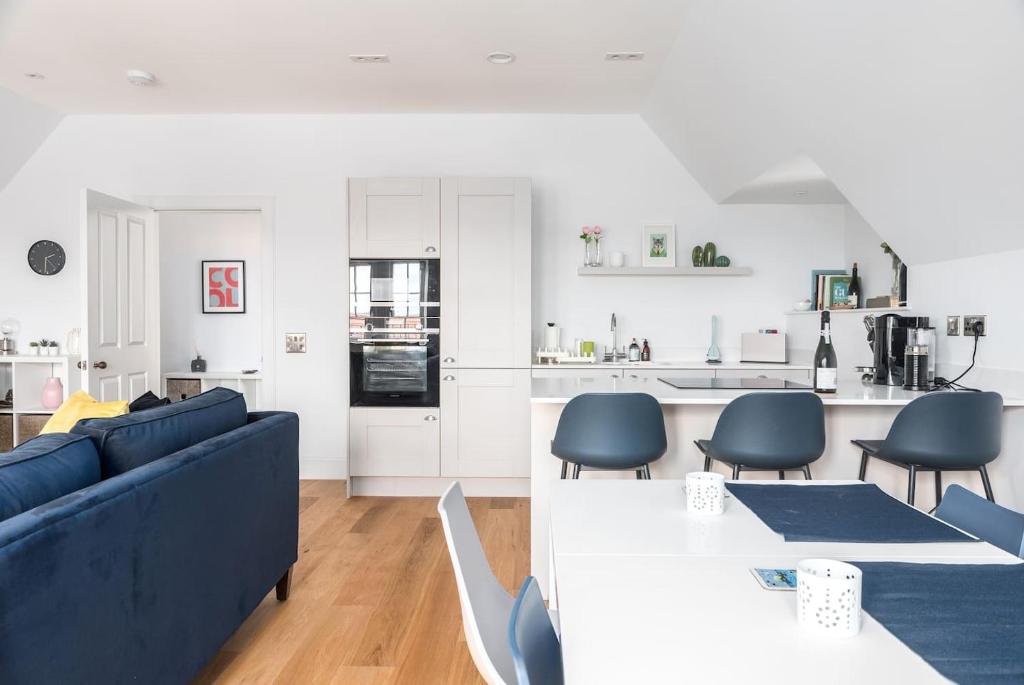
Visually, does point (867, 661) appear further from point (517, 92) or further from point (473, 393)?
point (517, 92)

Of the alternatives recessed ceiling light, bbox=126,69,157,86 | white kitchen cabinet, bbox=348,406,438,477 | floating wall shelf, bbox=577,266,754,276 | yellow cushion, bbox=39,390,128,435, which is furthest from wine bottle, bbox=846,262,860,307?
recessed ceiling light, bbox=126,69,157,86

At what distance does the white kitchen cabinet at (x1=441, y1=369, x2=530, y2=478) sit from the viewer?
477 cm

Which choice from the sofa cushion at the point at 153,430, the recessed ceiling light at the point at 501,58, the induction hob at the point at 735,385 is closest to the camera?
the sofa cushion at the point at 153,430

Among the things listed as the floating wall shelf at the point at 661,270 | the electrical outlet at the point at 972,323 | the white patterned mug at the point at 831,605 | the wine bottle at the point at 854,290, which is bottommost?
the white patterned mug at the point at 831,605

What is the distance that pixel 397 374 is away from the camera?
4.76 m

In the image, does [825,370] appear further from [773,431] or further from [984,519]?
[984,519]

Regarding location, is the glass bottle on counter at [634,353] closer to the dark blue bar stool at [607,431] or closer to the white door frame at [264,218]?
the dark blue bar stool at [607,431]

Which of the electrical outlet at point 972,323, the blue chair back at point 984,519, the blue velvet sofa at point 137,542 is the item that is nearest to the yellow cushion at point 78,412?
the blue velvet sofa at point 137,542

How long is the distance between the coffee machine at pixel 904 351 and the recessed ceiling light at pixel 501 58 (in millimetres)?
2574

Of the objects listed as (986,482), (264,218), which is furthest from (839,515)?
(264,218)

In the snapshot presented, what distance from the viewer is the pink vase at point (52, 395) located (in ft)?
16.5

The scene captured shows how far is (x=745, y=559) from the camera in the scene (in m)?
1.36

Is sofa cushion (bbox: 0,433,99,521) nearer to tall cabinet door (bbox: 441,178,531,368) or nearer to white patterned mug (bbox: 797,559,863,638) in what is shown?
white patterned mug (bbox: 797,559,863,638)

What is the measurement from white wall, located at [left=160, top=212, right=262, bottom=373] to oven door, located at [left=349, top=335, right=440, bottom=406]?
2184mm
